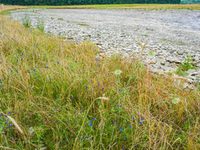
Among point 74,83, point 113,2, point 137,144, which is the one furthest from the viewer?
point 113,2

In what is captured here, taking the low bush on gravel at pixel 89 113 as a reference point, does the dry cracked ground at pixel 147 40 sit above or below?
below

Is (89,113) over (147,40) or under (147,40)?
over

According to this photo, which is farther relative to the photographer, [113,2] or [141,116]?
[113,2]

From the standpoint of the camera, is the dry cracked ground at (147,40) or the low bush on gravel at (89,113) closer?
the low bush on gravel at (89,113)

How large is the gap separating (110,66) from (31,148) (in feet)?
7.05

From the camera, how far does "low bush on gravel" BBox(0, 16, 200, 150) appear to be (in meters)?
1.92

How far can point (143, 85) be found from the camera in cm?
289

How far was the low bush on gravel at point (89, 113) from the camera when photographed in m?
1.92

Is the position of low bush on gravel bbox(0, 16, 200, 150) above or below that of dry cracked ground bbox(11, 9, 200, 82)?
above

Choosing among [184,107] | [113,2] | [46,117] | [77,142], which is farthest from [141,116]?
[113,2]

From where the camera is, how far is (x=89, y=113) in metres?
2.34

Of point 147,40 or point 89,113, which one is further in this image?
point 147,40

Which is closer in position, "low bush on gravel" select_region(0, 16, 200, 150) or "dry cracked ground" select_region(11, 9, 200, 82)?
"low bush on gravel" select_region(0, 16, 200, 150)

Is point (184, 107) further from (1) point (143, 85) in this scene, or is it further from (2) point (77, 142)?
(2) point (77, 142)
